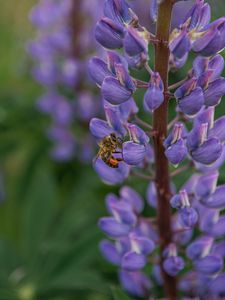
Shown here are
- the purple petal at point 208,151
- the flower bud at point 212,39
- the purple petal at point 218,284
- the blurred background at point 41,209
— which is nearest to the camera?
the flower bud at point 212,39

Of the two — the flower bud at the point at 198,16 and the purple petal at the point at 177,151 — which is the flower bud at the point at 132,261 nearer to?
the purple petal at the point at 177,151

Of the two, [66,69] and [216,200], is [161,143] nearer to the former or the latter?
[216,200]


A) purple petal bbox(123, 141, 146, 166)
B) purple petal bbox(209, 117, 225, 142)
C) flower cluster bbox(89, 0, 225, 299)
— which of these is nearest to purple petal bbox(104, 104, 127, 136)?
flower cluster bbox(89, 0, 225, 299)

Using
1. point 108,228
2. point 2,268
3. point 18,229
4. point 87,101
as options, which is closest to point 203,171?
point 108,228

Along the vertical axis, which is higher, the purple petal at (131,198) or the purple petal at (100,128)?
the purple petal at (100,128)

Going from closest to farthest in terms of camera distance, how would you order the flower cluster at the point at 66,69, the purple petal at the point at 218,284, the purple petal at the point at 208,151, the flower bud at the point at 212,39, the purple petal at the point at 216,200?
the flower bud at the point at 212,39 < the purple petal at the point at 208,151 < the purple petal at the point at 216,200 < the purple petal at the point at 218,284 < the flower cluster at the point at 66,69

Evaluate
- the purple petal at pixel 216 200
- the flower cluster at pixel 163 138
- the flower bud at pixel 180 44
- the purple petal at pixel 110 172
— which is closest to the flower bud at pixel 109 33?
the flower cluster at pixel 163 138

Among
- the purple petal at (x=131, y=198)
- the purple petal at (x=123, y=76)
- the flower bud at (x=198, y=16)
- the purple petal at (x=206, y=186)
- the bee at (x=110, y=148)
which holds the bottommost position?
the purple petal at (x=131, y=198)
